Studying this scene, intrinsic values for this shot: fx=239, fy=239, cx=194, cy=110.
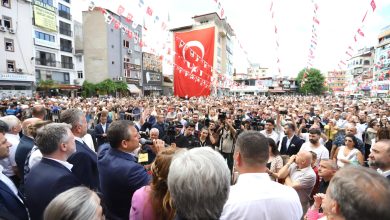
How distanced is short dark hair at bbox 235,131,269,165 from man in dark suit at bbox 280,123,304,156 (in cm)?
357

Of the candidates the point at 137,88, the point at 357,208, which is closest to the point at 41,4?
the point at 137,88

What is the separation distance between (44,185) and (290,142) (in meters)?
4.63

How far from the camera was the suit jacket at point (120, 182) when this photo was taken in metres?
2.00

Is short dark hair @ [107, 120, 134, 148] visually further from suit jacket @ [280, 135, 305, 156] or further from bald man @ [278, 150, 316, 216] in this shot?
suit jacket @ [280, 135, 305, 156]

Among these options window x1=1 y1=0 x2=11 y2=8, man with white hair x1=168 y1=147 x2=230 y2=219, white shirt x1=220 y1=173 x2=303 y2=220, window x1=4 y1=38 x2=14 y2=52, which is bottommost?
white shirt x1=220 y1=173 x2=303 y2=220

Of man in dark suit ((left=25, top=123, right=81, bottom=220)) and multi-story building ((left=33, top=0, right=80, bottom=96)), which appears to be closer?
man in dark suit ((left=25, top=123, right=81, bottom=220))

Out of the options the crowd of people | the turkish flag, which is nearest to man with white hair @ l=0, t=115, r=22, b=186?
the crowd of people

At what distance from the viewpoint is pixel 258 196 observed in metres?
1.62

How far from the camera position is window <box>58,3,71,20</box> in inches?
1230

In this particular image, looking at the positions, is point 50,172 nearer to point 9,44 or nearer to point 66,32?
point 9,44

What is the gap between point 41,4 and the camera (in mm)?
27266

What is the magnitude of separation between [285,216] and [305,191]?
5.71ft

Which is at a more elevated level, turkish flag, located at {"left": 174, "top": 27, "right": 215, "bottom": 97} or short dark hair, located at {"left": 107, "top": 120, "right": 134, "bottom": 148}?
turkish flag, located at {"left": 174, "top": 27, "right": 215, "bottom": 97}

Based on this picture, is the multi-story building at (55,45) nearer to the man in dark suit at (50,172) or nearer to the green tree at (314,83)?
the man in dark suit at (50,172)
